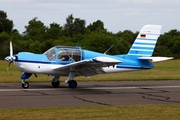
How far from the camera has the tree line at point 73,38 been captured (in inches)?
2544

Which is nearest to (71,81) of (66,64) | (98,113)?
(66,64)

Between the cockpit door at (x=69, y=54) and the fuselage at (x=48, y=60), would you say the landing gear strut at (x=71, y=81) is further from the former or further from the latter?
the cockpit door at (x=69, y=54)

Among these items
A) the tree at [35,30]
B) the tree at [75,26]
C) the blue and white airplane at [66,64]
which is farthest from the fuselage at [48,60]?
the tree at [75,26]

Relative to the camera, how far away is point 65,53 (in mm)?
20766

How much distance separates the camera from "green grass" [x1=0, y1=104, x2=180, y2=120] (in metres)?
12.1

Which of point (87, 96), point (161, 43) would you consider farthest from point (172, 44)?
point (87, 96)

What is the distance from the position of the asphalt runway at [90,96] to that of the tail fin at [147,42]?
174 centimetres

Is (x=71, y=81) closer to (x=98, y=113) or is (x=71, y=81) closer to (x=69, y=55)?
(x=69, y=55)

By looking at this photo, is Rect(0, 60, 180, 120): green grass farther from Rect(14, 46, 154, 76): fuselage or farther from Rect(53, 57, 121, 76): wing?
Rect(14, 46, 154, 76): fuselage

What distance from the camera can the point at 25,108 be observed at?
13672mm

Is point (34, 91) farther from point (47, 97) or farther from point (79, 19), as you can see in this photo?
point (79, 19)

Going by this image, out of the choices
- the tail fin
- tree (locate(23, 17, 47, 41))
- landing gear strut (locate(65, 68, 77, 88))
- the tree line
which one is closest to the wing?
landing gear strut (locate(65, 68, 77, 88))

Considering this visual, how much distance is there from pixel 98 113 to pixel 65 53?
8.28 metres

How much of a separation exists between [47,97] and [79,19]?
275 feet
